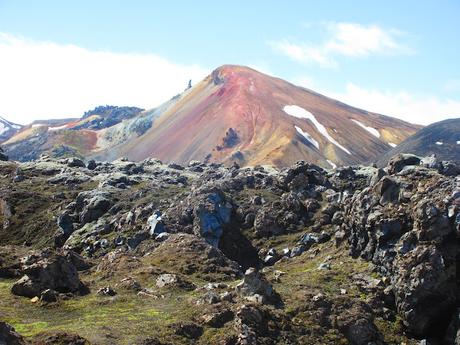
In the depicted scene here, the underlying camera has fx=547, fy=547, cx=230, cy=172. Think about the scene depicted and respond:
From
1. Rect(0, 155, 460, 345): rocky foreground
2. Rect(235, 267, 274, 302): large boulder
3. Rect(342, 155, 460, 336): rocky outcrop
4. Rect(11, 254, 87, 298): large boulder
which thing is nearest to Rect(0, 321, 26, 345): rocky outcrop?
Rect(0, 155, 460, 345): rocky foreground

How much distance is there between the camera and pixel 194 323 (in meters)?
34.9

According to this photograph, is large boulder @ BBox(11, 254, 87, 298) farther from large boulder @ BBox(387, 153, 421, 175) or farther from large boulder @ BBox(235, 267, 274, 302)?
large boulder @ BBox(387, 153, 421, 175)

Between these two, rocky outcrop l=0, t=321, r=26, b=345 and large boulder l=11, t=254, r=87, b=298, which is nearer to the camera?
rocky outcrop l=0, t=321, r=26, b=345

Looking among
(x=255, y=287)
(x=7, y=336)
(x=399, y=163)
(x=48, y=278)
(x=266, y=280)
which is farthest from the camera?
(x=399, y=163)

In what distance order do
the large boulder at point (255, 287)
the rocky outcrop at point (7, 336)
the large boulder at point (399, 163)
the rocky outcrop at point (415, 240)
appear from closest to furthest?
the rocky outcrop at point (7, 336)
the large boulder at point (255, 287)
the rocky outcrop at point (415, 240)
the large boulder at point (399, 163)

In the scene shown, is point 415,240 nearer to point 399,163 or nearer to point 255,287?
point 255,287

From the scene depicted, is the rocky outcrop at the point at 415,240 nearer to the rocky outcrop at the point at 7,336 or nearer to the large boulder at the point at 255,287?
the large boulder at the point at 255,287

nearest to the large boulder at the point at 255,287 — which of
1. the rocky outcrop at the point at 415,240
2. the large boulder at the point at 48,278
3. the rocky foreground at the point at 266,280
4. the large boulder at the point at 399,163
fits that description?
the rocky foreground at the point at 266,280

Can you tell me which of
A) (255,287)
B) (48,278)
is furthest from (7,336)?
(255,287)

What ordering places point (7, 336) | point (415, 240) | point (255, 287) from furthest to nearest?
point (415, 240), point (255, 287), point (7, 336)

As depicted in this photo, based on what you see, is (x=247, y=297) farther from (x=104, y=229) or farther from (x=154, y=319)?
(x=104, y=229)

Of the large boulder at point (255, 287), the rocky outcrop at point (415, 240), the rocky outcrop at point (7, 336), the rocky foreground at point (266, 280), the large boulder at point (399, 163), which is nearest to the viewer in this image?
the rocky outcrop at point (7, 336)

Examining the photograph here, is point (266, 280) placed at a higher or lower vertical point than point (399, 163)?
lower

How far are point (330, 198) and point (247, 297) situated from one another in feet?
154
